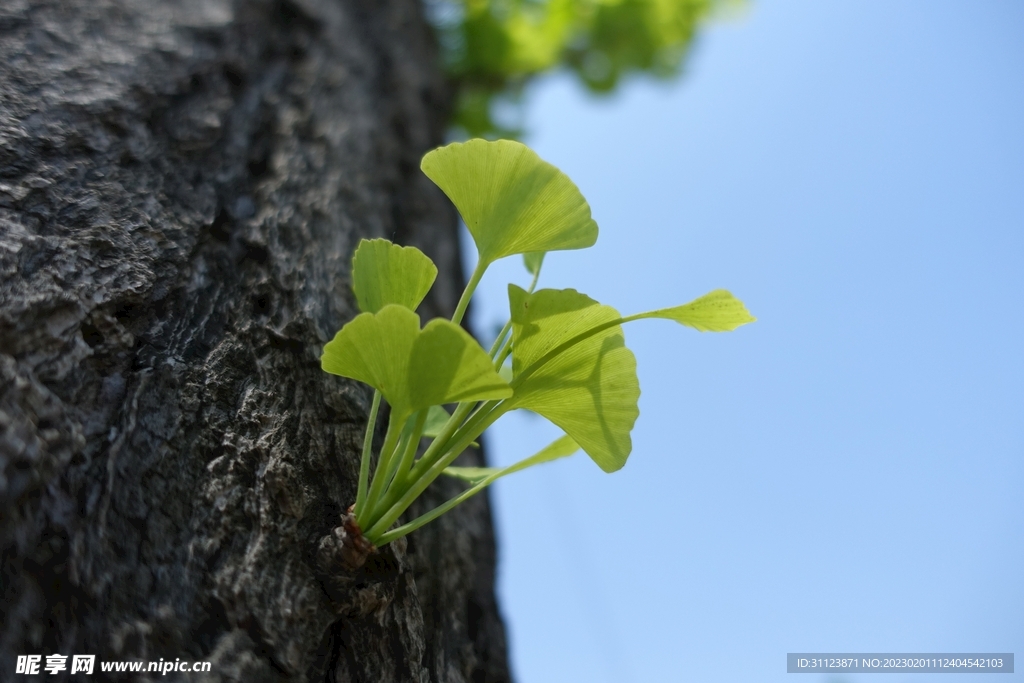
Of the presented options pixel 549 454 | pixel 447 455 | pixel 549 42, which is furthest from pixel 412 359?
pixel 549 42

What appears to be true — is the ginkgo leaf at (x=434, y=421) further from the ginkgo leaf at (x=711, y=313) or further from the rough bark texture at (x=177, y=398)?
the ginkgo leaf at (x=711, y=313)

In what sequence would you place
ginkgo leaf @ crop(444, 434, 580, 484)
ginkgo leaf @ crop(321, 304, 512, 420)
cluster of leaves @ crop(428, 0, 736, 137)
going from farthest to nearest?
cluster of leaves @ crop(428, 0, 736, 137), ginkgo leaf @ crop(444, 434, 580, 484), ginkgo leaf @ crop(321, 304, 512, 420)

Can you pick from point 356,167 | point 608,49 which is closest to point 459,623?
point 356,167

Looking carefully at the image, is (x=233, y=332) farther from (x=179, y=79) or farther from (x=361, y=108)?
(x=361, y=108)

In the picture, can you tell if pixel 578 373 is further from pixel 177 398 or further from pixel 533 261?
pixel 177 398

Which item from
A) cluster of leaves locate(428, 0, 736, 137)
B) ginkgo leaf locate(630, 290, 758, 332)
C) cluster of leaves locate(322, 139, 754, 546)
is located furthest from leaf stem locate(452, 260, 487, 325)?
cluster of leaves locate(428, 0, 736, 137)

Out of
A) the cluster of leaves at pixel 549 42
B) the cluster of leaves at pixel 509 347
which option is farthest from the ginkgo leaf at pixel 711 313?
the cluster of leaves at pixel 549 42

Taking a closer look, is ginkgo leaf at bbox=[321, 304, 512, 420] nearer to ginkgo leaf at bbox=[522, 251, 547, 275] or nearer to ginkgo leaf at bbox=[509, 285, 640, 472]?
ginkgo leaf at bbox=[509, 285, 640, 472]
